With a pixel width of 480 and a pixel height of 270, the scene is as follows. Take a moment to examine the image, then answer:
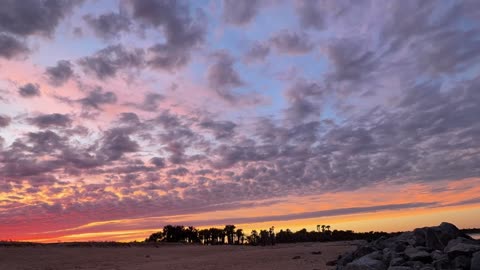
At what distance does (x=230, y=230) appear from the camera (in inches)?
4867

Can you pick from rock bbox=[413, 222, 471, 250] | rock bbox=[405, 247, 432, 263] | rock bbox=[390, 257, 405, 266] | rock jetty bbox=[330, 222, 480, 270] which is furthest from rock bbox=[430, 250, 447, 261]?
rock bbox=[413, 222, 471, 250]

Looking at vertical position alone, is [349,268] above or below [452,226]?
below

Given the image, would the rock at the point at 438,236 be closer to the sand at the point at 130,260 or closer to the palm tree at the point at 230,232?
the sand at the point at 130,260

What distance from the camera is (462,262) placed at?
15320 mm

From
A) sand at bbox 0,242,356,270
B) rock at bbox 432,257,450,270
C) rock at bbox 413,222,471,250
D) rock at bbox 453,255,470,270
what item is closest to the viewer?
rock at bbox 453,255,470,270

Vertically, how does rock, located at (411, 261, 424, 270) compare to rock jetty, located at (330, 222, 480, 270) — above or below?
below

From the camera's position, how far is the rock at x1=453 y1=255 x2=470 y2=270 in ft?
49.8

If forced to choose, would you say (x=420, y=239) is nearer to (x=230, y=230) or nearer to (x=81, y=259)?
(x=81, y=259)

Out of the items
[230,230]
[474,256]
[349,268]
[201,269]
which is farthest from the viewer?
[230,230]

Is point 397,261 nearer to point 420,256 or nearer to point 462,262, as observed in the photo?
point 420,256

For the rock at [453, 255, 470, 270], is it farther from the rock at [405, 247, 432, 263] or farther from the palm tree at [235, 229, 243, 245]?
the palm tree at [235, 229, 243, 245]

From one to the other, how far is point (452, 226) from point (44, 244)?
52659 millimetres

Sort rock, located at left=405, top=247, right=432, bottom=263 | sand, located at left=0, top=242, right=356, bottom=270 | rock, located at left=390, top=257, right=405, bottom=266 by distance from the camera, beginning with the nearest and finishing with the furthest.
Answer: rock, located at left=390, top=257, right=405, bottom=266 < rock, located at left=405, top=247, right=432, bottom=263 < sand, located at left=0, top=242, right=356, bottom=270

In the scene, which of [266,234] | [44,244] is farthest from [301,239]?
[44,244]
